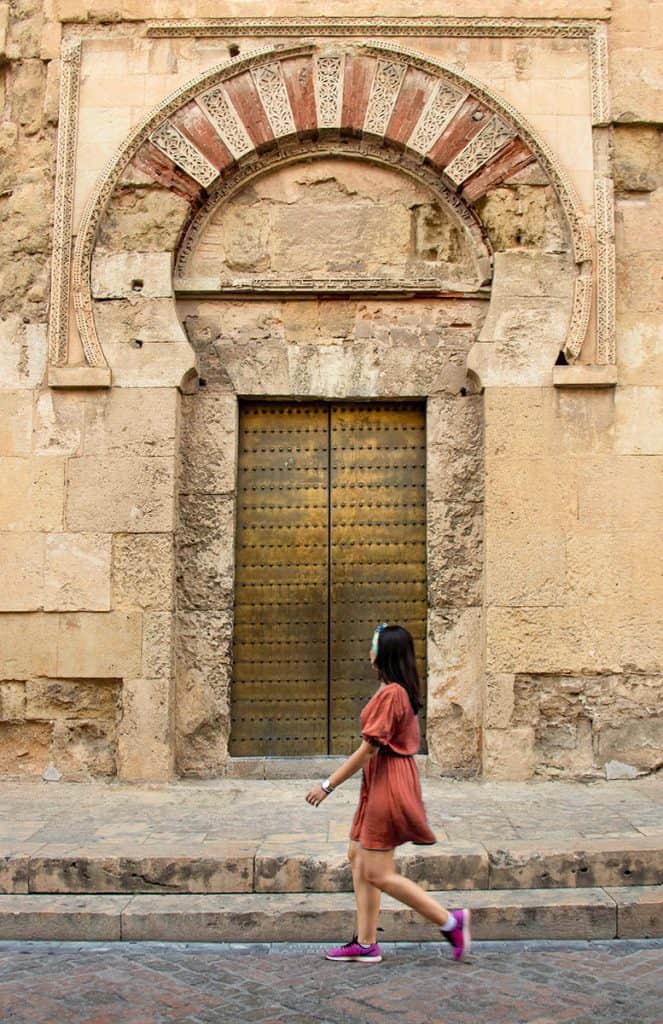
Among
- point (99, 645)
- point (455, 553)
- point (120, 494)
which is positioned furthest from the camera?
point (455, 553)

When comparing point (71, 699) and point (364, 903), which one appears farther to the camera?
point (71, 699)

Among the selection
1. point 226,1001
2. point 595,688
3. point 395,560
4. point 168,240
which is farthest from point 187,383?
point 226,1001

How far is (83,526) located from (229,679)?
1.48 meters

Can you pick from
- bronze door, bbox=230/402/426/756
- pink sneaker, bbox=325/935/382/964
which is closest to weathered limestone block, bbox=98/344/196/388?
bronze door, bbox=230/402/426/756

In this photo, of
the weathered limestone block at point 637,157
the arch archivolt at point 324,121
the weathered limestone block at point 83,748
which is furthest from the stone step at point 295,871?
the weathered limestone block at point 637,157

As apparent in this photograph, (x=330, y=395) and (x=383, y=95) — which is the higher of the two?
(x=383, y=95)

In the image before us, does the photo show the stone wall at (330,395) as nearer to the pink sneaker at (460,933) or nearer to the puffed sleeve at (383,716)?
the pink sneaker at (460,933)

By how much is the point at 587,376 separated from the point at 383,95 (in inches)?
99.9

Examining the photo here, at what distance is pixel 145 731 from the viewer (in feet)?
22.1

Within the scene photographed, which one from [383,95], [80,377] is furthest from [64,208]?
[383,95]

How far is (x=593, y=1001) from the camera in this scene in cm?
369

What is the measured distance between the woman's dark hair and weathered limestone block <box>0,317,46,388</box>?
13.2 ft

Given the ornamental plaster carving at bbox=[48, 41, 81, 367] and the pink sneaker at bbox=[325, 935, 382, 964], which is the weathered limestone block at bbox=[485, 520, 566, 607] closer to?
the pink sneaker at bbox=[325, 935, 382, 964]

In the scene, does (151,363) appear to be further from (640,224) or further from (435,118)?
(640,224)
